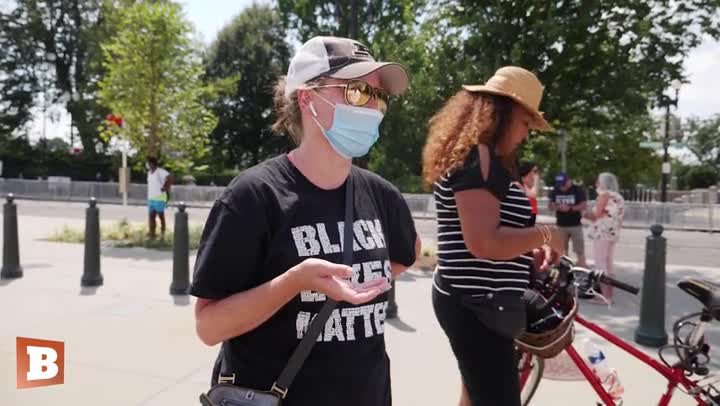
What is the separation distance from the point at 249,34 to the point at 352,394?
124 feet

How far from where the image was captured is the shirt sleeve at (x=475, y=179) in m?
2.27

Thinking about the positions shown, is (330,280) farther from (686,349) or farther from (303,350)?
(686,349)

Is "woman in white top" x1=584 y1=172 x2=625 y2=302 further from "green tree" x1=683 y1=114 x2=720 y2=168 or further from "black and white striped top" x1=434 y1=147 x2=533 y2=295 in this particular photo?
"green tree" x1=683 y1=114 x2=720 y2=168

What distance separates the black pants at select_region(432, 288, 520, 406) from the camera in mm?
2389

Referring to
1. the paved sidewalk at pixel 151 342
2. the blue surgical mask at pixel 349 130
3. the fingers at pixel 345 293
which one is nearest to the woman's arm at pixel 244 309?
the fingers at pixel 345 293

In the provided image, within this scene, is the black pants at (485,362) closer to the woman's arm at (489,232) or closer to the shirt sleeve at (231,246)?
the woman's arm at (489,232)

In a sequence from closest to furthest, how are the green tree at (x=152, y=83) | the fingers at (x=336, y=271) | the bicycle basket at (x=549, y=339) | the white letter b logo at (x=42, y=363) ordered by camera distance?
the fingers at (x=336, y=271) < the bicycle basket at (x=549, y=339) < the white letter b logo at (x=42, y=363) < the green tree at (x=152, y=83)

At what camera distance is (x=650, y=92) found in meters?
8.77

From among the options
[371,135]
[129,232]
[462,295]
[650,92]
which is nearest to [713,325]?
[650,92]

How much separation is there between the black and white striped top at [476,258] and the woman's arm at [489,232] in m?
0.05

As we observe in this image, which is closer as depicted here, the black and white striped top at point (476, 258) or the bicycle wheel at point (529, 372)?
the black and white striped top at point (476, 258)

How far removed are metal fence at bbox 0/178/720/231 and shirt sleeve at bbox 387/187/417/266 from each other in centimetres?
1866

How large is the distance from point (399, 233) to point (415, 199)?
22150 mm

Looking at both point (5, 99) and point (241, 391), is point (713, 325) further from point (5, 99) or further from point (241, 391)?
point (5, 99)
